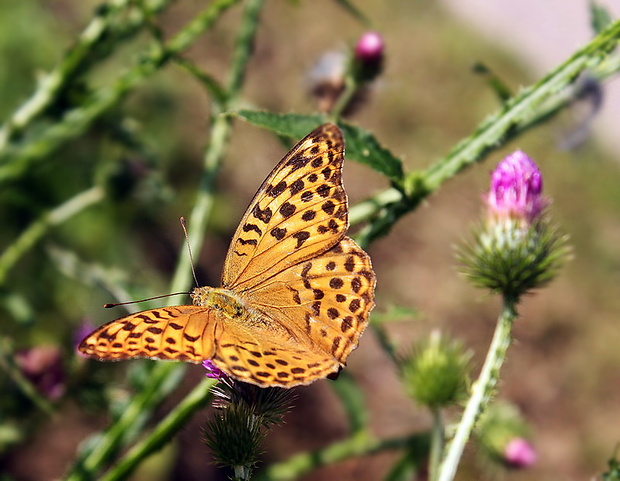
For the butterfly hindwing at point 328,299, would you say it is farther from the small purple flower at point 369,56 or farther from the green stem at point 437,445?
the small purple flower at point 369,56

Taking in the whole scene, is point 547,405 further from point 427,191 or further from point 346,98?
point 427,191

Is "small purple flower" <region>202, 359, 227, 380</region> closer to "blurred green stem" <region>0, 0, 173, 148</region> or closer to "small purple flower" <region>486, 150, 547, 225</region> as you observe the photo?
"small purple flower" <region>486, 150, 547, 225</region>

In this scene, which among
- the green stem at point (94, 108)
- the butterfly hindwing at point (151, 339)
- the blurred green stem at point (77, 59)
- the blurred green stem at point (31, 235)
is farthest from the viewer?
the blurred green stem at point (31, 235)

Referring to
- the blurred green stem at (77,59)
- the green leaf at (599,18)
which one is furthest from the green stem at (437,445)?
the blurred green stem at (77,59)

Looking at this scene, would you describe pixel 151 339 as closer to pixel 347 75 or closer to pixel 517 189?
pixel 517 189

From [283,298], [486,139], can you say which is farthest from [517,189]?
[283,298]

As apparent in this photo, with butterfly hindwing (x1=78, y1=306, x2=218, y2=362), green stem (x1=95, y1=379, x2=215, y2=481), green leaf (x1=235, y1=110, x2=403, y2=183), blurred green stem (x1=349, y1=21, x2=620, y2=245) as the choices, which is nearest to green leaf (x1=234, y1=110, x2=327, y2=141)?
green leaf (x1=235, y1=110, x2=403, y2=183)

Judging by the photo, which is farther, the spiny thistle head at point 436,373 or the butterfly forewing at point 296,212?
the spiny thistle head at point 436,373
